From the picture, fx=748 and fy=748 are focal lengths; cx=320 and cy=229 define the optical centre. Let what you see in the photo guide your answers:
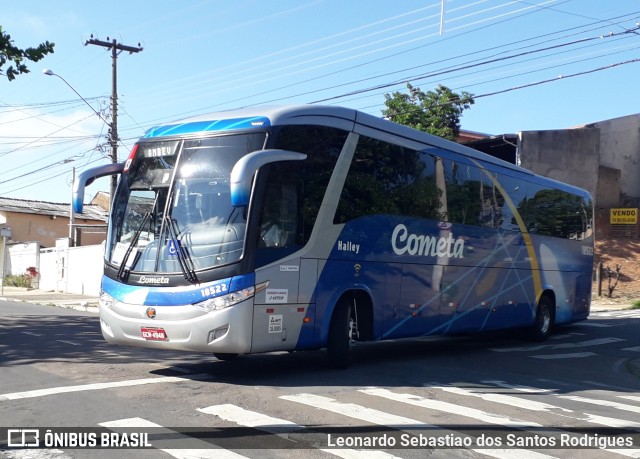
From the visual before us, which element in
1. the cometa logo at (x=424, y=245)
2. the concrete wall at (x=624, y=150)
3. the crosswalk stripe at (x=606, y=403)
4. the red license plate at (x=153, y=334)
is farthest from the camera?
the concrete wall at (x=624, y=150)

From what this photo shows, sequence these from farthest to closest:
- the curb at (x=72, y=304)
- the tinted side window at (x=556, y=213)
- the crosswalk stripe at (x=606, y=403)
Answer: the curb at (x=72, y=304) < the tinted side window at (x=556, y=213) < the crosswalk stripe at (x=606, y=403)

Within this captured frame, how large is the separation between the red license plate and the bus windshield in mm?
770

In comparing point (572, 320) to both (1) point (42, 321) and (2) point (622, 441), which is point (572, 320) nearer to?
(2) point (622, 441)

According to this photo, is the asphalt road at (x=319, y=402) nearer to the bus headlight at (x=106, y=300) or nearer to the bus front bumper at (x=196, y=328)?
the bus front bumper at (x=196, y=328)

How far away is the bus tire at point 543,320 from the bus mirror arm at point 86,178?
10.5 m

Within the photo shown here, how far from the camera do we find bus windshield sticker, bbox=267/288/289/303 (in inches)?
386

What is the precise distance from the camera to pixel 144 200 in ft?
34.2

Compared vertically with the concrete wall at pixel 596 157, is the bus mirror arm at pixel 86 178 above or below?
below

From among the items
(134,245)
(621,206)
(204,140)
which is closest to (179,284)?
(134,245)

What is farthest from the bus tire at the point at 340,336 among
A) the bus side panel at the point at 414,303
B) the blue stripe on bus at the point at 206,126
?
the blue stripe on bus at the point at 206,126

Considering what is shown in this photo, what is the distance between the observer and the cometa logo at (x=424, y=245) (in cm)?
1236

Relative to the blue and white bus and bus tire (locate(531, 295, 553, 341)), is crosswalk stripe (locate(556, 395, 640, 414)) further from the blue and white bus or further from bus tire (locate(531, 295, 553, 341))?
bus tire (locate(531, 295, 553, 341))

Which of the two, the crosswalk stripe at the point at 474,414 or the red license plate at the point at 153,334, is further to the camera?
the red license plate at the point at 153,334

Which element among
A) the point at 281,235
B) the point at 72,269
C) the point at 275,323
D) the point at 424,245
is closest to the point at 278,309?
the point at 275,323
